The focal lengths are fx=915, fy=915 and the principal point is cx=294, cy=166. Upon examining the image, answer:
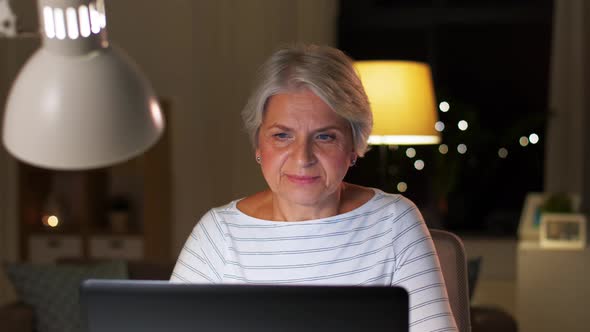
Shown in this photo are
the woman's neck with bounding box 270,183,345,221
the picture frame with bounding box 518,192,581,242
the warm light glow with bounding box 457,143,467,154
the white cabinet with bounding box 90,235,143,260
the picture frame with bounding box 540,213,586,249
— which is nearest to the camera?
the woman's neck with bounding box 270,183,345,221

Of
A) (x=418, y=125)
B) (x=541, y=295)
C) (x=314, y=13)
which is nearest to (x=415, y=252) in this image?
(x=418, y=125)

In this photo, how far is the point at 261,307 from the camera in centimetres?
98

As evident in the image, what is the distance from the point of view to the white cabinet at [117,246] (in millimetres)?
5633

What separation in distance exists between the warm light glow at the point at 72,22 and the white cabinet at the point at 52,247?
15.8 feet

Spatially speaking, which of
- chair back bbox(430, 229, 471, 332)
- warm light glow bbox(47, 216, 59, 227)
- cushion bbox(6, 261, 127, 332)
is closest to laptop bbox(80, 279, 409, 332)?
chair back bbox(430, 229, 471, 332)

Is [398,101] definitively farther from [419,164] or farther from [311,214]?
[419,164]

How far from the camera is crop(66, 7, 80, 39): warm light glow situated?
3.37 ft

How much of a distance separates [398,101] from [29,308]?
172 cm

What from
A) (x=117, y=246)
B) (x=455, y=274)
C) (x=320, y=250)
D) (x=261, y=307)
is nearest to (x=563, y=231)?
(x=117, y=246)

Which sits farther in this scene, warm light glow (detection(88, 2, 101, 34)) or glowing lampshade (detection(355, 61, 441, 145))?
glowing lampshade (detection(355, 61, 441, 145))

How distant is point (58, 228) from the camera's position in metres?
5.77

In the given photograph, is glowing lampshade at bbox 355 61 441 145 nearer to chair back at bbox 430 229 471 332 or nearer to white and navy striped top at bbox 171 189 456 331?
chair back at bbox 430 229 471 332

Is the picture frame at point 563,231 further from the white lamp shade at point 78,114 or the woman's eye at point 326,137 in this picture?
the white lamp shade at point 78,114

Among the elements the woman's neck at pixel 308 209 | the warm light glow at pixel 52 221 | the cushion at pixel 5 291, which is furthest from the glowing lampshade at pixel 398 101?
the cushion at pixel 5 291
